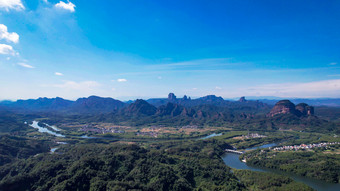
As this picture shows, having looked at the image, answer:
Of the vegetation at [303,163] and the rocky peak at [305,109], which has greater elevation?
the rocky peak at [305,109]

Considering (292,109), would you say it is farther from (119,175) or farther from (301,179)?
(119,175)

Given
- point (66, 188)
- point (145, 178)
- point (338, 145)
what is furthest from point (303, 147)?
point (66, 188)

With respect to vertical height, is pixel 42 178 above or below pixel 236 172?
above

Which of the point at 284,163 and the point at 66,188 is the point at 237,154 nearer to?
the point at 284,163

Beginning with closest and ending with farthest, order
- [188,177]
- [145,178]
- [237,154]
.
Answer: [145,178] < [188,177] < [237,154]

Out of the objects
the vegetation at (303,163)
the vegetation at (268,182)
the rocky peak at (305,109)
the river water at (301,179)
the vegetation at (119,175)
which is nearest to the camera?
the vegetation at (119,175)

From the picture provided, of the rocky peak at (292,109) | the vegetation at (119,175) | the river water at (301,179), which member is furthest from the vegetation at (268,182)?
the rocky peak at (292,109)

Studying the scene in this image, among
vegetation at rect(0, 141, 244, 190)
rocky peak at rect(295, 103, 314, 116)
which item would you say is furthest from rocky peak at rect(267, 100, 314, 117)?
vegetation at rect(0, 141, 244, 190)

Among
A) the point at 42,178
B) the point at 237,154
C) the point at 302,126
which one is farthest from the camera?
the point at 302,126

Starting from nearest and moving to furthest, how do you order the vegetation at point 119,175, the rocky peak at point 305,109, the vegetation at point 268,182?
the vegetation at point 119,175, the vegetation at point 268,182, the rocky peak at point 305,109

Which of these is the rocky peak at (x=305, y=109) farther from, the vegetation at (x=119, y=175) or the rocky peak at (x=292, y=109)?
the vegetation at (x=119, y=175)

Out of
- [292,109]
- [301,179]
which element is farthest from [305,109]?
[301,179]
